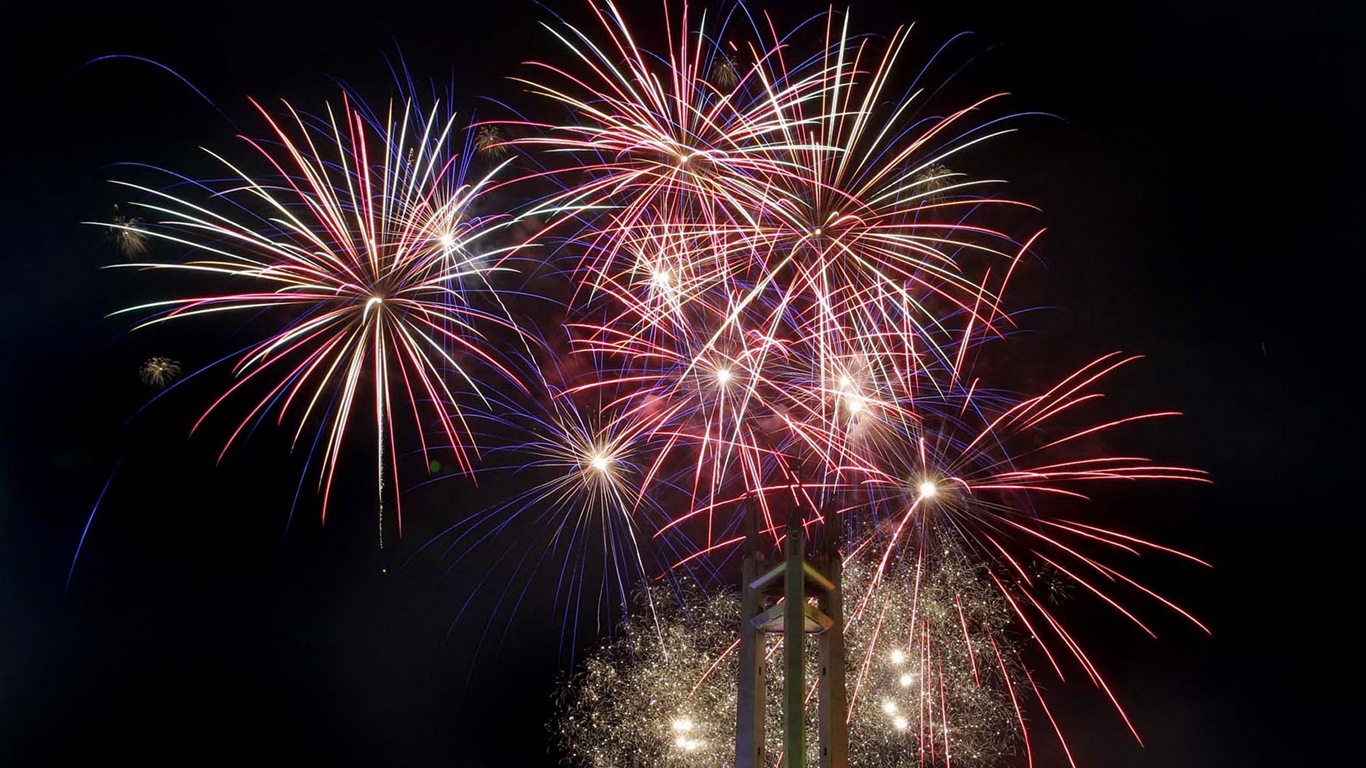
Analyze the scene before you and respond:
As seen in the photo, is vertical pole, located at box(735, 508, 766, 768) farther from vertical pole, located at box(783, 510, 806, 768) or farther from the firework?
the firework

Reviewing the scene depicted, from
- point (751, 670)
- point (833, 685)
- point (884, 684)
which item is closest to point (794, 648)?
point (833, 685)

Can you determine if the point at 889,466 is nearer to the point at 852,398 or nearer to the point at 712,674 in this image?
the point at 852,398

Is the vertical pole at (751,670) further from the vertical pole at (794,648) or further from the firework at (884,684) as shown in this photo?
the firework at (884,684)

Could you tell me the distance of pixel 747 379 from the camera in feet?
41.1

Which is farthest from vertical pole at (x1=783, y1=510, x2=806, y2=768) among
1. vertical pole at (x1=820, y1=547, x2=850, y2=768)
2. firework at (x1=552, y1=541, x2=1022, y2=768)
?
firework at (x1=552, y1=541, x2=1022, y2=768)

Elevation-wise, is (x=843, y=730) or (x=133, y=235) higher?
(x=133, y=235)

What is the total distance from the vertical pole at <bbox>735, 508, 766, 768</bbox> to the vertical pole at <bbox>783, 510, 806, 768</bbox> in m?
0.54

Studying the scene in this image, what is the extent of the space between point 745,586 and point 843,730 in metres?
1.68

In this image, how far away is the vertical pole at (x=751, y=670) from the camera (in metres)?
9.06

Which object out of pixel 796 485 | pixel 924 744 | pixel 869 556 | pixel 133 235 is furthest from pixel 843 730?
pixel 133 235

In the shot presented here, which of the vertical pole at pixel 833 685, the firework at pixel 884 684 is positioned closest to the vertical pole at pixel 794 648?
the vertical pole at pixel 833 685

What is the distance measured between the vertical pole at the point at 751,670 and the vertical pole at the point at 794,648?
543 mm

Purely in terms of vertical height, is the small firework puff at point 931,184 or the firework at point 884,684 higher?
the small firework puff at point 931,184

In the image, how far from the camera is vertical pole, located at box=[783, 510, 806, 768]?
845 centimetres
